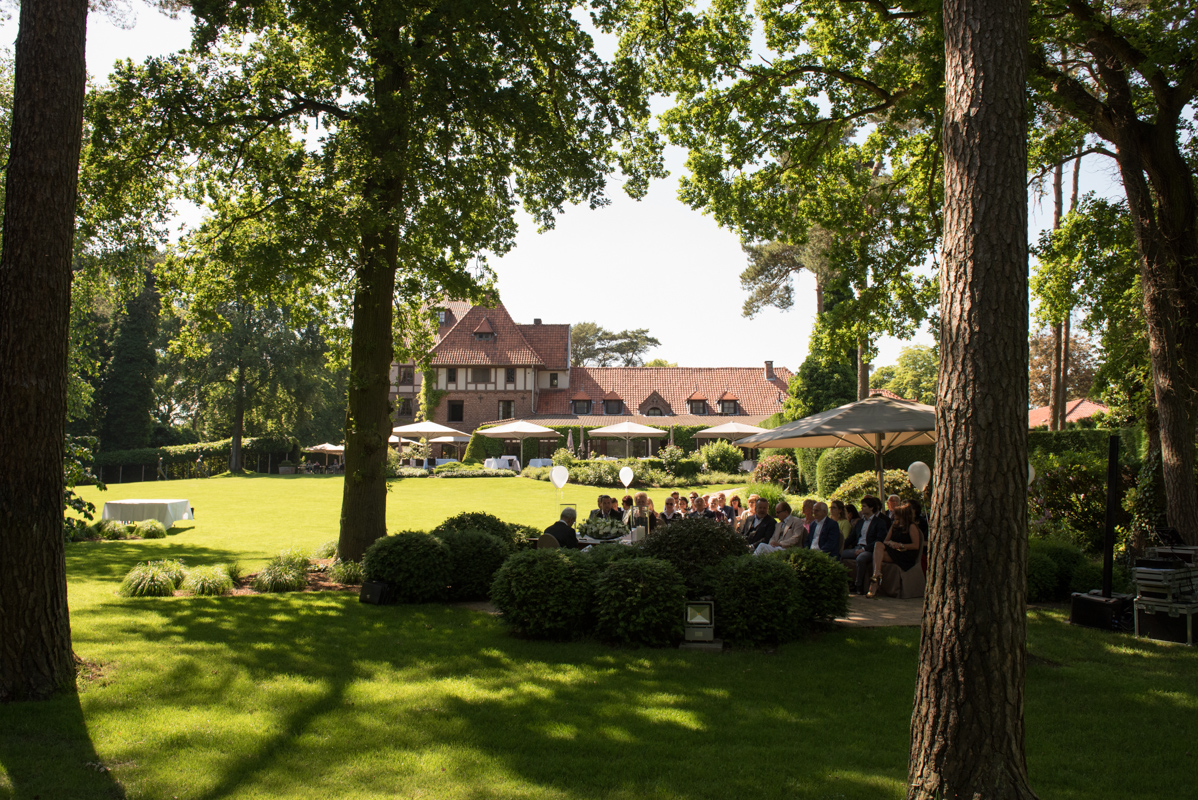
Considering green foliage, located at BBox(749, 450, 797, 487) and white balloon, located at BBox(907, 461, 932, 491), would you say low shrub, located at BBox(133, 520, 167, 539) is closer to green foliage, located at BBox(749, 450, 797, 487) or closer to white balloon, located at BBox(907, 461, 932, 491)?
white balloon, located at BBox(907, 461, 932, 491)

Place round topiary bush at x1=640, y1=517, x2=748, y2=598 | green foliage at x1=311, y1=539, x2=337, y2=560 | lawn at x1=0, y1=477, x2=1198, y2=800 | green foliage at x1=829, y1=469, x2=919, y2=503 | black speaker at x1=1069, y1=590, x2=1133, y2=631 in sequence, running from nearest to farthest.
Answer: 1. lawn at x1=0, y1=477, x2=1198, y2=800
2. round topiary bush at x1=640, y1=517, x2=748, y2=598
3. black speaker at x1=1069, y1=590, x2=1133, y2=631
4. green foliage at x1=311, y1=539, x2=337, y2=560
5. green foliage at x1=829, y1=469, x2=919, y2=503

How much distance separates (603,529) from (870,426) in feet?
13.1

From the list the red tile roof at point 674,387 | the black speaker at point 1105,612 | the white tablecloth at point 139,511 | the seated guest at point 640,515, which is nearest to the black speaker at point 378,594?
the seated guest at point 640,515

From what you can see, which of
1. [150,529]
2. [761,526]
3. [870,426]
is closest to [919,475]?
[870,426]

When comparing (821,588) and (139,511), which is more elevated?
(821,588)

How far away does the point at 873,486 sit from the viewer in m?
17.0

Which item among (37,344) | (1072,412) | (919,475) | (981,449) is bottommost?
(919,475)

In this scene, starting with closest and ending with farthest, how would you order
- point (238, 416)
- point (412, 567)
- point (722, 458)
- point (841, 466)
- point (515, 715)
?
1. point (515, 715)
2. point (412, 567)
3. point (841, 466)
4. point (722, 458)
5. point (238, 416)

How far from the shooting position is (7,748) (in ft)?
15.6

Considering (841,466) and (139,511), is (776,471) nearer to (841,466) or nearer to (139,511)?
(841,466)

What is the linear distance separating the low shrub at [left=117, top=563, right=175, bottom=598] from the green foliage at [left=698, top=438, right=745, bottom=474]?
24.8 meters

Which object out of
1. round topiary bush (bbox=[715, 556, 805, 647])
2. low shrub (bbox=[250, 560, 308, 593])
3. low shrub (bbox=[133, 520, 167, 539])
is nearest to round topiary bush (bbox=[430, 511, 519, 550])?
low shrub (bbox=[250, 560, 308, 593])

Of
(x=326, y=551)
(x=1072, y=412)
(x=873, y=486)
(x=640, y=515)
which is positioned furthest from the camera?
(x=1072, y=412)

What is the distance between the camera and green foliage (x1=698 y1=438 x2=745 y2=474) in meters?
32.8
